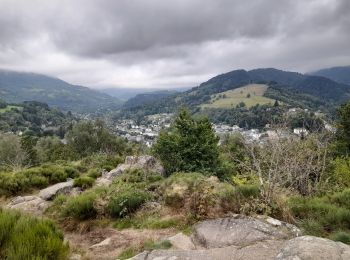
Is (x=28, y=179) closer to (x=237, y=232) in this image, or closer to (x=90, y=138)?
(x=237, y=232)

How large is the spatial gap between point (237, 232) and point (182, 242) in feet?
3.63

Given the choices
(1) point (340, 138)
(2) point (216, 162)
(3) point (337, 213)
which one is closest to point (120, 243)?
(3) point (337, 213)

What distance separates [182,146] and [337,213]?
1472 centimetres

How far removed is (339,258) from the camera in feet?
16.0

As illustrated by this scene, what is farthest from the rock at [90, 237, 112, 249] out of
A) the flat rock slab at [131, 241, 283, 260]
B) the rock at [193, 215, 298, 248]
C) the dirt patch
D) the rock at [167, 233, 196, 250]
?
the flat rock slab at [131, 241, 283, 260]

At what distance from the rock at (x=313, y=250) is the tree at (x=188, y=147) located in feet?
50.5

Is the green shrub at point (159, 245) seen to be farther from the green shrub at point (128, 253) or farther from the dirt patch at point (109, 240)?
the dirt patch at point (109, 240)

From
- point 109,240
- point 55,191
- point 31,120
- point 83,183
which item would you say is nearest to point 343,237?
point 109,240

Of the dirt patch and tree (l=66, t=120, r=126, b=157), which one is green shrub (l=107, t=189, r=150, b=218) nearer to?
the dirt patch

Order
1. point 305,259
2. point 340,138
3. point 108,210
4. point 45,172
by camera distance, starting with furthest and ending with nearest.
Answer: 1. point 340,138
2. point 45,172
3. point 108,210
4. point 305,259

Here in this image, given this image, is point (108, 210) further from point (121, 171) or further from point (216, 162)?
point (216, 162)

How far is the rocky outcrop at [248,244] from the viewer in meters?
5.13

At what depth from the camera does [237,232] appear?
691cm

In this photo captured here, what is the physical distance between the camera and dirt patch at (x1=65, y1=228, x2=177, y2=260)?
711cm
